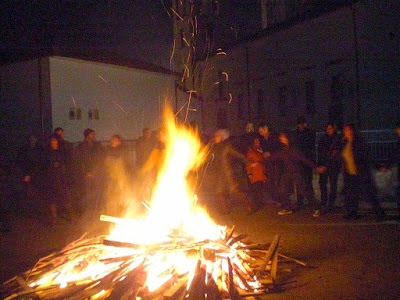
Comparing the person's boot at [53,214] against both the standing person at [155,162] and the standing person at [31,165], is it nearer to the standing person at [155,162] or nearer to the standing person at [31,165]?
the standing person at [31,165]

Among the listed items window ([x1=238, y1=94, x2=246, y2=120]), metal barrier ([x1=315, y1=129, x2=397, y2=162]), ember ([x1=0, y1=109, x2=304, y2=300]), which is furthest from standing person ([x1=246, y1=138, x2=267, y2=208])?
window ([x1=238, y1=94, x2=246, y2=120])

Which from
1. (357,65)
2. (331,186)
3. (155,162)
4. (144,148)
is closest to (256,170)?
(331,186)

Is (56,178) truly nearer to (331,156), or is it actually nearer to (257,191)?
(257,191)

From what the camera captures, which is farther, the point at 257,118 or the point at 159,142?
the point at 257,118

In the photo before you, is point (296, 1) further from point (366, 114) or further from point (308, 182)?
point (308, 182)

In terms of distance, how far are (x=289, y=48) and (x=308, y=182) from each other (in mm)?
21391

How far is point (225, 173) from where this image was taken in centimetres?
1236

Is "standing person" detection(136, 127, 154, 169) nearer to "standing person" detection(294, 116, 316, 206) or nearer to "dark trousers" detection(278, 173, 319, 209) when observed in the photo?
"dark trousers" detection(278, 173, 319, 209)

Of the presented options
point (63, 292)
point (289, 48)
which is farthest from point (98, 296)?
point (289, 48)

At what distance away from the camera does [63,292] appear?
6402mm

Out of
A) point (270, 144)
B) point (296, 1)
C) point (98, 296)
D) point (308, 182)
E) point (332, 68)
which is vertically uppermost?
point (296, 1)

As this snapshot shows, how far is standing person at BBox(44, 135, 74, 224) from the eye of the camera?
12.4m

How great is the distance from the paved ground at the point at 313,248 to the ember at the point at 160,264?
0.46 meters

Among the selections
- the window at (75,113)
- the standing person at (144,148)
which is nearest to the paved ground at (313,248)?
the standing person at (144,148)
